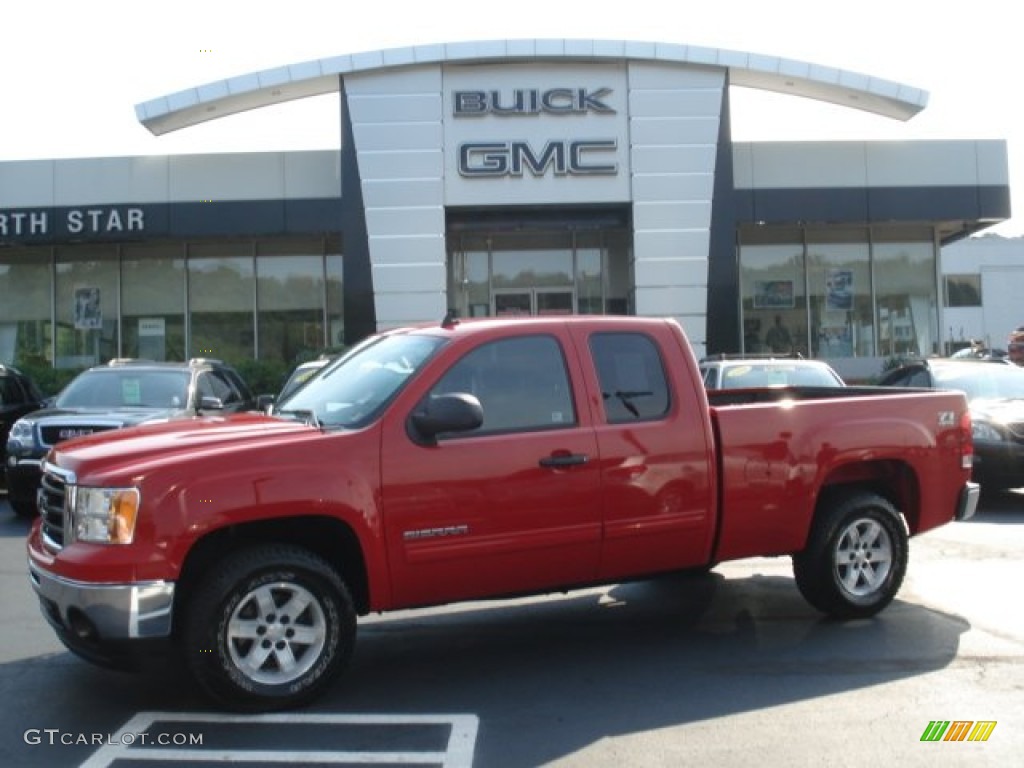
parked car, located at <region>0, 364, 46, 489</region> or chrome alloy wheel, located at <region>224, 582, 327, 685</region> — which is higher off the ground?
parked car, located at <region>0, 364, 46, 489</region>

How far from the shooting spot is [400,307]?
22.2 m

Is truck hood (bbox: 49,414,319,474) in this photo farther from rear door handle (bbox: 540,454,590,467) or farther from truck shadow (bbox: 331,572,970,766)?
truck shadow (bbox: 331,572,970,766)

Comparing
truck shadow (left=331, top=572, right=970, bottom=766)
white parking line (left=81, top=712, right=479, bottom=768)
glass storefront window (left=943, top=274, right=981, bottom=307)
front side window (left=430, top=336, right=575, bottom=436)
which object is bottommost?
truck shadow (left=331, top=572, right=970, bottom=766)

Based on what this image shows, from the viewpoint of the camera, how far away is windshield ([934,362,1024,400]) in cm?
1259

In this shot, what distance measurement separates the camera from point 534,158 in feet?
72.7

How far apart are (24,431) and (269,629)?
7.17 m

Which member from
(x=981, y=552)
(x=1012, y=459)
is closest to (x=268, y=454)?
(x=981, y=552)

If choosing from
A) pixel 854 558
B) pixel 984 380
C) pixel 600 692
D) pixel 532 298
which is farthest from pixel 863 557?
pixel 532 298

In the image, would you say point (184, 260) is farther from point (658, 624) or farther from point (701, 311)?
point (658, 624)

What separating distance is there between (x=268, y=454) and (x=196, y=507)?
0.41m

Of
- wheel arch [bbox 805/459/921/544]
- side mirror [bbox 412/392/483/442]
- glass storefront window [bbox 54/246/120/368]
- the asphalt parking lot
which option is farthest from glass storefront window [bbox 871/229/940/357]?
side mirror [bbox 412/392/483/442]

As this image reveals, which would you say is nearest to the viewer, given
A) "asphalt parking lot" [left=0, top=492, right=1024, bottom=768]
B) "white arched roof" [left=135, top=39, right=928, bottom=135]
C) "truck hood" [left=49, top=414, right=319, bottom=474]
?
"asphalt parking lot" [left=0, top=492, right=1024, bottom=768]

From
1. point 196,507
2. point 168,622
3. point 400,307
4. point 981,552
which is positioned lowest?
point 981,552

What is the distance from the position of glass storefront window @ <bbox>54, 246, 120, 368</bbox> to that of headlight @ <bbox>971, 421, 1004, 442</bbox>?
64.8 ft
